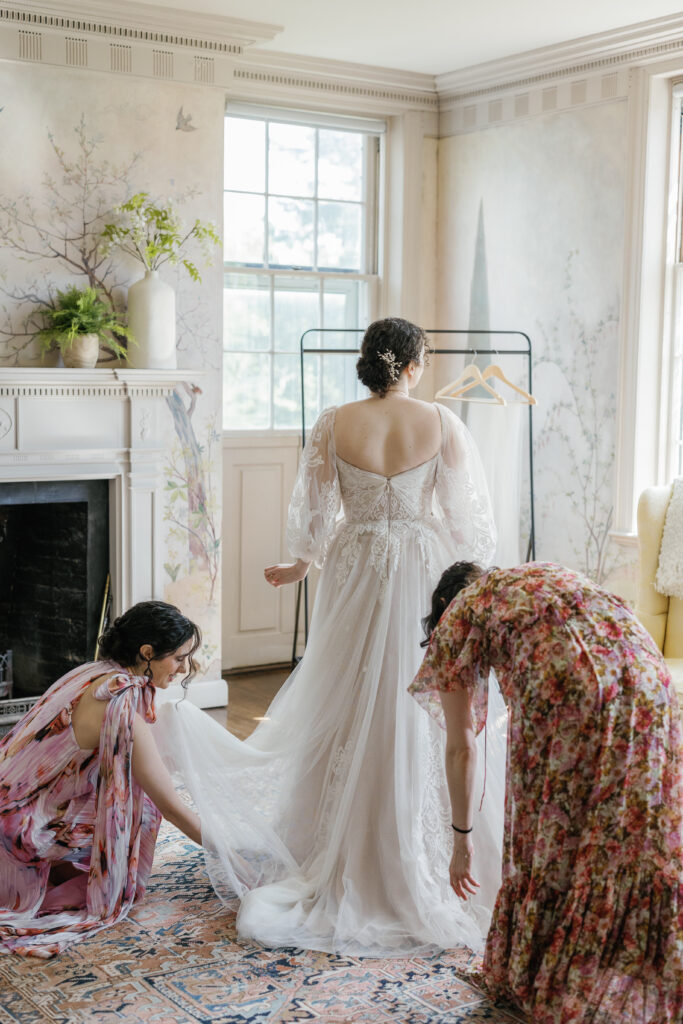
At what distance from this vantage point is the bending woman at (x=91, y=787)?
9.45ft

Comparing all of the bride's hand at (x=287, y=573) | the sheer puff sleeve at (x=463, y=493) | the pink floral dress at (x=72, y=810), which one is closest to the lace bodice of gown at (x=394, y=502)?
the sheer puff sleeve at (x=463, y=493)

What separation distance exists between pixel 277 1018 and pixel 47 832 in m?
0.81

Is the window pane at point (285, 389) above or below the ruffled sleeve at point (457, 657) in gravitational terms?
above

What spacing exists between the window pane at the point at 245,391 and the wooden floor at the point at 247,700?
1.18 metres

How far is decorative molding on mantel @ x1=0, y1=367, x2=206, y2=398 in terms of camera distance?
4242 mm

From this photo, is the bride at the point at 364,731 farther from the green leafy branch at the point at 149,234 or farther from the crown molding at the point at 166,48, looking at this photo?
the crown molding at the point at 166,48

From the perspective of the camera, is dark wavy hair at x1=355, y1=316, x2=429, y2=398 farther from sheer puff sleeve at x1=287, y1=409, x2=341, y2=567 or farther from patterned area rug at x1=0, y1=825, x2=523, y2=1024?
patterned area rug at x1=0, y1=825, x2=523, y2=1024

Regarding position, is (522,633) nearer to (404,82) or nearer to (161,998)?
(161,998)

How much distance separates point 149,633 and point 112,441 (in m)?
1.72

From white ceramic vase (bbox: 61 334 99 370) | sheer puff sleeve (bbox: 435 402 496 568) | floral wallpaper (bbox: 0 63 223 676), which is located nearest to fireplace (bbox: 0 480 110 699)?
floral wallpaper (bbox: 0 63 223 676)

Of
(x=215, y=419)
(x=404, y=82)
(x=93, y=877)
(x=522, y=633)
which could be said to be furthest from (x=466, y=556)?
(x=404, y=82)

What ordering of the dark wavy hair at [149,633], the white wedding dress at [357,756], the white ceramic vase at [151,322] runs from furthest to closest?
the white ceramic vase at [151,322] < the dark wavy hair at [149,633] < the white wedding dress at [357,756]

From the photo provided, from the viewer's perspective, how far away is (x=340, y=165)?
223 inches

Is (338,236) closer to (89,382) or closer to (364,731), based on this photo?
(89,382)
